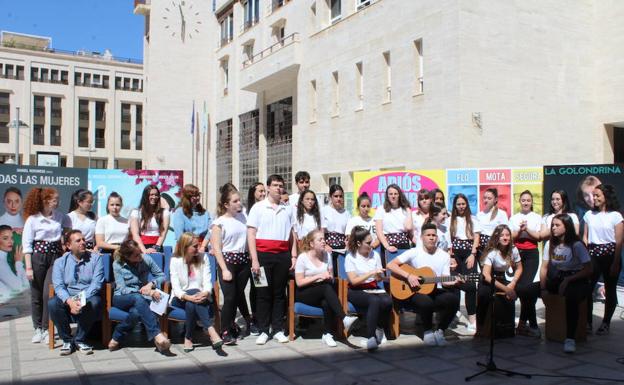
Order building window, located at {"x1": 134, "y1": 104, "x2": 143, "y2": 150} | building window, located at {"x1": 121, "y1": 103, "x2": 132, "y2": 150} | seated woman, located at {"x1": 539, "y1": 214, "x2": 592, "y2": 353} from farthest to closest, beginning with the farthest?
1. building window, located at {"x1": 134, "y1": 104, "x2": 143, "y2": 150}
2. building window, located at {"x1": 121, "y1": 103, "x2": 132, "y2": 150}
3. seated woman, located at {"x1": 539, "y1": 214, "x2": 592, "y2": 353}

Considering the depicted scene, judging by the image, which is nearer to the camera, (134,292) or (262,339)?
(134,292)

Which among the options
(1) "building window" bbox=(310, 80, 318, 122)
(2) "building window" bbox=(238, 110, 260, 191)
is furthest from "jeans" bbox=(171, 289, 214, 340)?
(2) "building window" bbox=(238, 110, 260, 191)

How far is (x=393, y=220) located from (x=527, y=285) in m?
1.91

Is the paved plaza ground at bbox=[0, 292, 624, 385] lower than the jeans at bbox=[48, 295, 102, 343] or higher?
lower

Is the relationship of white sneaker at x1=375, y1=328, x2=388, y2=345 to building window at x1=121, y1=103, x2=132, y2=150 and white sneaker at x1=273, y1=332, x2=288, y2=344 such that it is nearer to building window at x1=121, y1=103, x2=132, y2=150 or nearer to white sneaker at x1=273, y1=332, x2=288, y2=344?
white sneaker at x1=273, y1=332, x2=288, y2=344

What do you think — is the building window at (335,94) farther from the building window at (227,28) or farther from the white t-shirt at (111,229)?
the white t-shirt at (111,229)

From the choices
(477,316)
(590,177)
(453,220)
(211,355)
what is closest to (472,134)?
(590,177)

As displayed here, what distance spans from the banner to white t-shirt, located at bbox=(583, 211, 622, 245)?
6984mm

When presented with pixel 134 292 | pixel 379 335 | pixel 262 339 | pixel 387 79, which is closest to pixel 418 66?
pixel 387 79

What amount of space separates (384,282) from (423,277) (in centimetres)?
60

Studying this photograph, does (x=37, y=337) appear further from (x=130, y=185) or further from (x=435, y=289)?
(x=130, y=185)

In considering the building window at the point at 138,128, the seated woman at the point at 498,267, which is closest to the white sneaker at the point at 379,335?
the seated woman at the point at 498,267

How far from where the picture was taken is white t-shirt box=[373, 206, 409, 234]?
315 inches

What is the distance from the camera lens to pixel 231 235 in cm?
690
